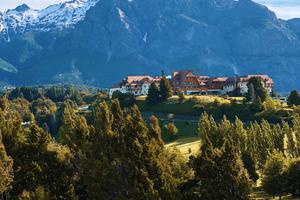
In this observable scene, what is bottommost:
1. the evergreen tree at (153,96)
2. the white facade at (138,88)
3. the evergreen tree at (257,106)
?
the evergreen tree at (257,106)

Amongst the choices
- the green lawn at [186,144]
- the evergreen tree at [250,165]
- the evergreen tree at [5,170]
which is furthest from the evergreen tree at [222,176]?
the green lawn at [186,144]

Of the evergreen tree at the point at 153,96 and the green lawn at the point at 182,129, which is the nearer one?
the green lawn at the point at 182,129

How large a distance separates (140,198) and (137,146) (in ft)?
16.0

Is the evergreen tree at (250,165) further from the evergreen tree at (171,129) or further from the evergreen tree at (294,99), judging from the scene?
the evergreen tree at (294,99)

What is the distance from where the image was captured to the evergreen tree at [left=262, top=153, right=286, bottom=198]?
63.9m

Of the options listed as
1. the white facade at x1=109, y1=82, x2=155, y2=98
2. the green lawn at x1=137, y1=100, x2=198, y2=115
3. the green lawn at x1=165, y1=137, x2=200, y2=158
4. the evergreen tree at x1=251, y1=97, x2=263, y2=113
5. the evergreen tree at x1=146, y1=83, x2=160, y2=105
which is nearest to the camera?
the green lawn at x1=165, y1=137, x2=200, y2=158

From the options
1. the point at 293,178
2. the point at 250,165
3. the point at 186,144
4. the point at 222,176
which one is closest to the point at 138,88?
the point at 186,144

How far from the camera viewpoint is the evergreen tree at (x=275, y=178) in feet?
210

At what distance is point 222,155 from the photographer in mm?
50750

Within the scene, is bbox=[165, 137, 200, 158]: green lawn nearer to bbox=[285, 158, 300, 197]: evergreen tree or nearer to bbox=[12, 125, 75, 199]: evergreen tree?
bbox=[285, 158, 300, 197]: evergreen tree

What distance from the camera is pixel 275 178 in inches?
2525

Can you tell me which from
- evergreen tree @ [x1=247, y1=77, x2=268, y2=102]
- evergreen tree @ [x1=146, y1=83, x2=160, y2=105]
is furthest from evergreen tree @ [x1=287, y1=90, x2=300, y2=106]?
evergreen tree @ [x1=146, y1=83, x2=160, y2=105]

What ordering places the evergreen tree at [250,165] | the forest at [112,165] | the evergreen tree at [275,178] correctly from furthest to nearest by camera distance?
the evergreen tree at [250,165], the evergreen tree at [275,178], the forest at [112,165]

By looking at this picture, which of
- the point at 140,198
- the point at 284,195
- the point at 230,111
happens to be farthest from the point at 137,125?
the point at 230,111
